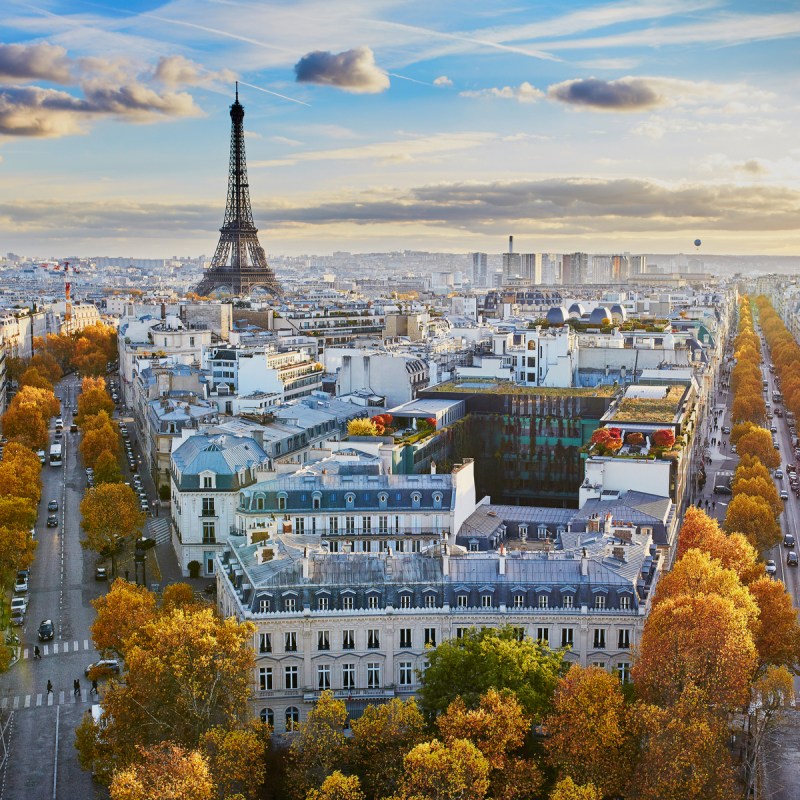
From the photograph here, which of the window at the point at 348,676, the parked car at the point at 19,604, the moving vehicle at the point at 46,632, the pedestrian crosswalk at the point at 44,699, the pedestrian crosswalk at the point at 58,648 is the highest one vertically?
the window at the point at 348,676

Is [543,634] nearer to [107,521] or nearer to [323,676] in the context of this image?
[323,676]

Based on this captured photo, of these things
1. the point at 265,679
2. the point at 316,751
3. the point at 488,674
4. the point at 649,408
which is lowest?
the point at 265,679

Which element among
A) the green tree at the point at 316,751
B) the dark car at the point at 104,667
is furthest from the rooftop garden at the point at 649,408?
the green tree at the point at 316,751

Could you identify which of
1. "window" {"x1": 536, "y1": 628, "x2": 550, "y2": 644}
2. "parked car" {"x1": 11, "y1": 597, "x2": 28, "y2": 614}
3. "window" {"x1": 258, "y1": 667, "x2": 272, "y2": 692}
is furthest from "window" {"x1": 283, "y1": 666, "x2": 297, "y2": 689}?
"parked car" {"x1": 11, "y1": 597, "x2": 28, "y2": 614}

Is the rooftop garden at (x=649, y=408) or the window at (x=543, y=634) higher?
the rooftop garden at (x=649, y=408)

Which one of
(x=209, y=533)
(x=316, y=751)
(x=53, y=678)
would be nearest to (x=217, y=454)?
(x=209, y=533)

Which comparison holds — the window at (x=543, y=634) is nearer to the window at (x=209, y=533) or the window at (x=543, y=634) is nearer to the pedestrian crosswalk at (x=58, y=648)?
the pedestrian crosswalk at (x=58, y=648)

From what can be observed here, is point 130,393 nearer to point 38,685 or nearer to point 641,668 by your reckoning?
point 38,685
